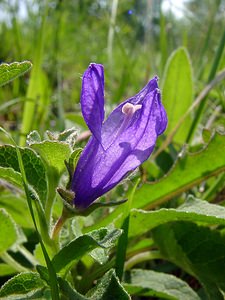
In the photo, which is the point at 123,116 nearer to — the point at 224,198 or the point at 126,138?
the point at 126,138

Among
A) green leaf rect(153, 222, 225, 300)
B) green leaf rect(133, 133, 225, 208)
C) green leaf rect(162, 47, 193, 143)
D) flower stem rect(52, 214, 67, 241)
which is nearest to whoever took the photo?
flower stem rect(52, 214, 67, 241)

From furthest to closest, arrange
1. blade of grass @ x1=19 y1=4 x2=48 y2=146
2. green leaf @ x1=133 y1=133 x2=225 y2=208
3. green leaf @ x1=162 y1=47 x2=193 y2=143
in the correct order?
blade of grass @ x1=19 y1=4 x2=48 y2=146 < green leaf @ x1=162 y1=47 x2=193 y2=143 < green leaf @ x1=133 y1=133 x2=225 y2=208

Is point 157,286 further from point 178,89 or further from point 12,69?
point 178,89

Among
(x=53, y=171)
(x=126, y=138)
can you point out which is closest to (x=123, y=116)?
(x=126, y=138)

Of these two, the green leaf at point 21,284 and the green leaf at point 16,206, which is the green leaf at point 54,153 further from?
the green leaf at point 16,206

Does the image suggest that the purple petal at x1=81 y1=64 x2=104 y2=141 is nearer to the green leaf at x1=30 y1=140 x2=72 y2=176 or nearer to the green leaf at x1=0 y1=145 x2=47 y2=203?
the green leaf at x1=30 y1=140 x2=72 y2=176

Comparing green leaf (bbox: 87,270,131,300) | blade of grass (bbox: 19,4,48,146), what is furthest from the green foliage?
blade of grass (bbox: 19,4,48,146)

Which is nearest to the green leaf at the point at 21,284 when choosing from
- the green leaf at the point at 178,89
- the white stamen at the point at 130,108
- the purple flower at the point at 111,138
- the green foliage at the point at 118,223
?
the green foliage at the point at 118,223
